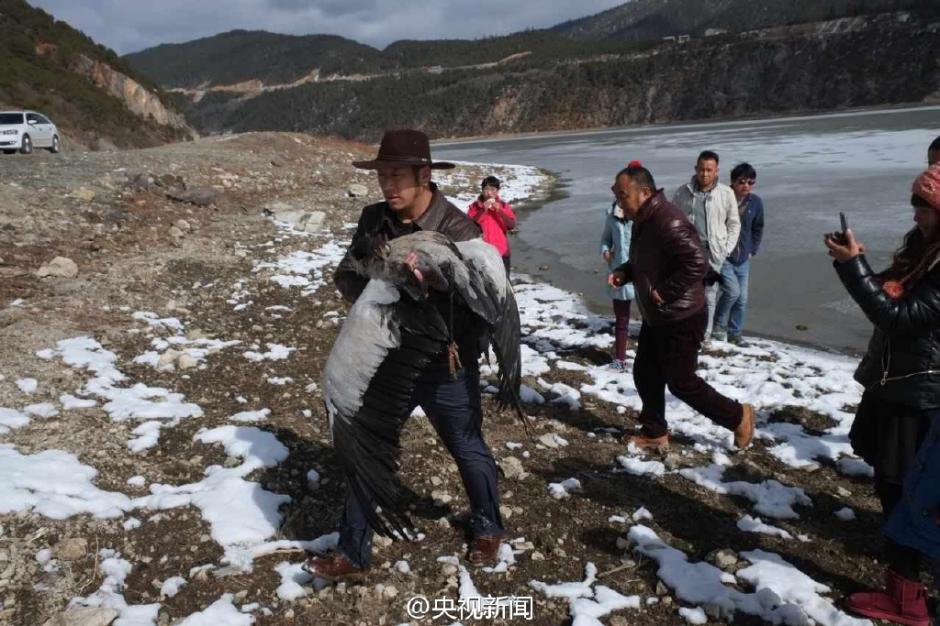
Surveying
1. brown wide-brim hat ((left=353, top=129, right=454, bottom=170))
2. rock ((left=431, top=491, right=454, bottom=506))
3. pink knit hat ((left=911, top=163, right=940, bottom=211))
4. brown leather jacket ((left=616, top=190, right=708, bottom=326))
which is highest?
brown wide-brim hat ((left=353, top=129, right=454, bottom=170))

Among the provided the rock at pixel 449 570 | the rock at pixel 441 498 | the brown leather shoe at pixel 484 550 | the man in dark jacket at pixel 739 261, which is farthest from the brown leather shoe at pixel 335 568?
the man in dark jacket at pixel 739 261

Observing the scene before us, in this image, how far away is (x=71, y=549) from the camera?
3045 mm

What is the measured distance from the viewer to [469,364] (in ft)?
9.16

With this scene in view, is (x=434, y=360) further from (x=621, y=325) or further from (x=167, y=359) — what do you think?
(x=167, y=359)

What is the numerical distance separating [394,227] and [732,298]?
4548 mm

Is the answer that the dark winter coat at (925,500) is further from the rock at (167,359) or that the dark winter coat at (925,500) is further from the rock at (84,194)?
the rock at (84,194)

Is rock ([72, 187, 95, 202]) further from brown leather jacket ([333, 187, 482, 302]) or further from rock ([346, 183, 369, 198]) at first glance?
brown leather jacket ([333, 187, 482, 302])

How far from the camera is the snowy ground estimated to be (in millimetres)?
2873

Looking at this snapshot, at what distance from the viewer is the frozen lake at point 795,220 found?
24.4ft

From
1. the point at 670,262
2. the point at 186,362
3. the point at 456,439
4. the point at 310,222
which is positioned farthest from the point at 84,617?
the point at 310,222

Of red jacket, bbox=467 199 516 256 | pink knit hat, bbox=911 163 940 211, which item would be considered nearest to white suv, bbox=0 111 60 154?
red jacket, bbox=467 199 516 256

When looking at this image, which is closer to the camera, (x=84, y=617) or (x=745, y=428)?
(x=84, y=617)

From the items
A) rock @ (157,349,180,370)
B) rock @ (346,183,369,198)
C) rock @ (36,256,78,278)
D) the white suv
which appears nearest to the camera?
rock @ (157,349,180,370)

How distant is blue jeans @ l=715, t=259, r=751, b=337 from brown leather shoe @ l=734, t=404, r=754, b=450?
2.24 m
